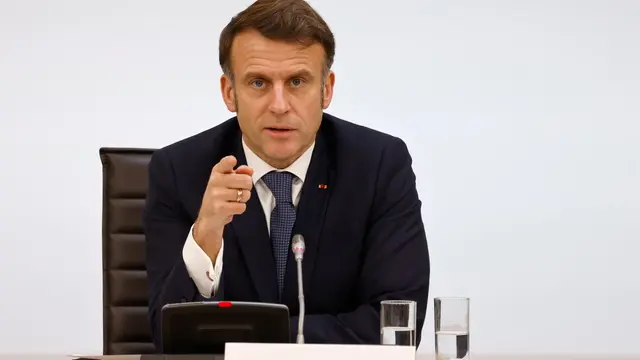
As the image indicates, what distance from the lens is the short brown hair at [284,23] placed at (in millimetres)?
2838

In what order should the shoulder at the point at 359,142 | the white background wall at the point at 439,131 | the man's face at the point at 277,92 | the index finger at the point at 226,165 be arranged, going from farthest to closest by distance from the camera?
the white background wall at the point at 439,131 → the shoulder at the point at 359,142 → the man's face at the point at 277,92 → the index finger at the point at 226,165

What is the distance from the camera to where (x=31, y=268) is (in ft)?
14.2

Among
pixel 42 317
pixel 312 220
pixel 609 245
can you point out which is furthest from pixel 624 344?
pixel 42 317

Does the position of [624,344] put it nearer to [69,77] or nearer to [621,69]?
[621,69]

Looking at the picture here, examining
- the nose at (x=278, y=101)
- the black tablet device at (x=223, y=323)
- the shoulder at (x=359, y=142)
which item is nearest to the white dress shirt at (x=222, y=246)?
the shoulder at (x=359, y=142)

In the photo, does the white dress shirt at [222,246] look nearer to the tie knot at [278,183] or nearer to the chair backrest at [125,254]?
the tie knot at [278,183]

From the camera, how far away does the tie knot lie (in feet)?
9.73

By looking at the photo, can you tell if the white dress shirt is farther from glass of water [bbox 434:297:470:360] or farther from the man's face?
glass of water [bbox 434:297:470:360]

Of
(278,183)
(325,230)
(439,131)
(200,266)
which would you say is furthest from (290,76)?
(439,131)

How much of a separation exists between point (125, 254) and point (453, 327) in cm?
129

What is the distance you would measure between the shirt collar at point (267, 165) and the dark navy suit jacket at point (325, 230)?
21 mm

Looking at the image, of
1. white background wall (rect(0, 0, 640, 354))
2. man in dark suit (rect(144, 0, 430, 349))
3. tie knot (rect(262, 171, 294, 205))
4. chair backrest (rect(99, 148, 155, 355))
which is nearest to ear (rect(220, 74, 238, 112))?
man in dark suit (rect(144, 0, 430, 349))

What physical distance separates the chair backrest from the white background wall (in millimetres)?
1167

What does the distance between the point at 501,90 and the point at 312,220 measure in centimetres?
173
